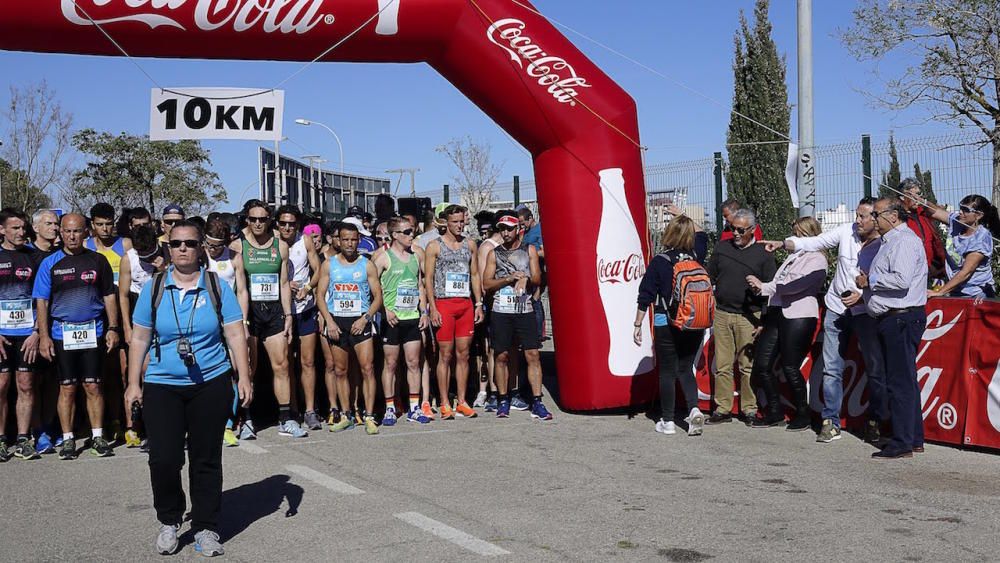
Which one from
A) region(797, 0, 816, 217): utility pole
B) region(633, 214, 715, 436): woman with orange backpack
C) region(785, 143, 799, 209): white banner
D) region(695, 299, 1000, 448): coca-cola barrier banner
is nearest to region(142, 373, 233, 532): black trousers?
region(633, 214, 715, 436): woman with orange backpack

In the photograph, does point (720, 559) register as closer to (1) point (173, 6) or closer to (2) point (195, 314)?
(2) point (195, 314)

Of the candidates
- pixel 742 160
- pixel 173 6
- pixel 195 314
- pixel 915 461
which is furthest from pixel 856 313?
pixel 742 160

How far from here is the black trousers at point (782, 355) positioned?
885cm

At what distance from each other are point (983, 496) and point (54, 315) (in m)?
6.93

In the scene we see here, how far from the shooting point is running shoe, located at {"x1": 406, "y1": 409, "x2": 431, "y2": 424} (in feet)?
31.7

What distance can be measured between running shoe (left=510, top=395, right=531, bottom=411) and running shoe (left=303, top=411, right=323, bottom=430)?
6.63 feet

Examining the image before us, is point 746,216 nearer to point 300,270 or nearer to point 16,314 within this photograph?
point 300,270

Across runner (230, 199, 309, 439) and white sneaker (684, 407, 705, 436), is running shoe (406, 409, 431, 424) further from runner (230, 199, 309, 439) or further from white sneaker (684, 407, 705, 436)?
white sneaker (684, 407, 705, 436)

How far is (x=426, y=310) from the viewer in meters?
9.98

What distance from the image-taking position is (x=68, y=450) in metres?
8.24

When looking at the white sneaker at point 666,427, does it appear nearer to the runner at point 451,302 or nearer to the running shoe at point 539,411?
the running shoe at point 539,411

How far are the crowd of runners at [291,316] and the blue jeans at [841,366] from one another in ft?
8.48

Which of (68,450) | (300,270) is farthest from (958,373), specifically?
(68,450)

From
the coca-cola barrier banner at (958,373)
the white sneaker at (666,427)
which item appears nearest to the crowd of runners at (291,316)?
the white sneaker at (666,427)
